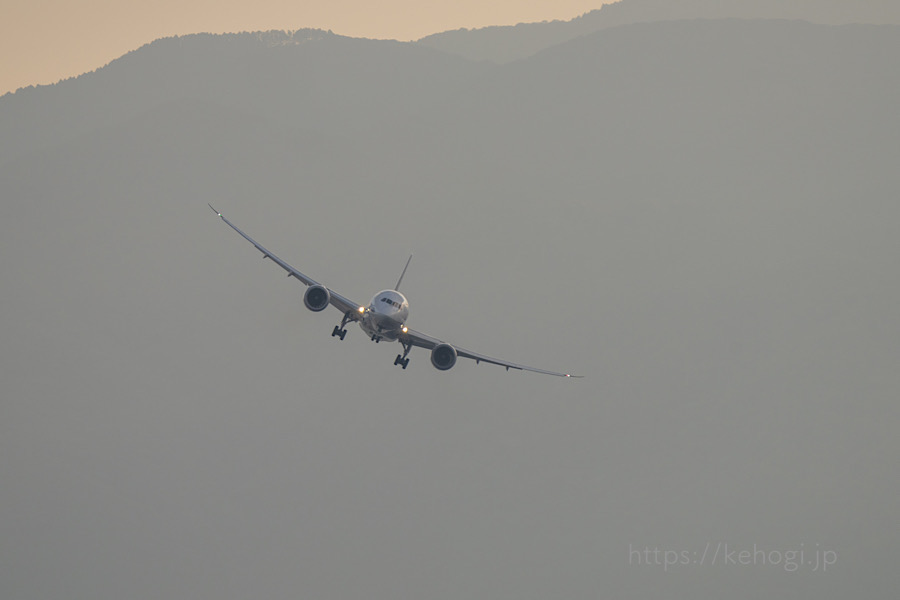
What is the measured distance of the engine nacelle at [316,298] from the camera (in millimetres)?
67438

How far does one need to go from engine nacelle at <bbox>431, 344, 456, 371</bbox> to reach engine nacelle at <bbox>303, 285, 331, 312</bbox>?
8515 millimetres

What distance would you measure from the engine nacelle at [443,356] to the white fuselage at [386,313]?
10.5ft

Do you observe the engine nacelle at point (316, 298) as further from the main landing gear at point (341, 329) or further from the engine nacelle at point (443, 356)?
the engine nacelle at point (443, 356)

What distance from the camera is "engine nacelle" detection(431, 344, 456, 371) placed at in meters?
70.5

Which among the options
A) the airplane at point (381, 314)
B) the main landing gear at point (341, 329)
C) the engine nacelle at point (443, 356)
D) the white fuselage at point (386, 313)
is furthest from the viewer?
the main landing gear at point (341, 329)

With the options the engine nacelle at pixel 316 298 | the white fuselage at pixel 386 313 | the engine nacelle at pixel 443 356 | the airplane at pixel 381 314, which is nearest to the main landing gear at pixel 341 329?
Result: the airplane at pixel 381 314

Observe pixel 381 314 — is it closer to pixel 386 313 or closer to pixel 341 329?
pixel 386 313

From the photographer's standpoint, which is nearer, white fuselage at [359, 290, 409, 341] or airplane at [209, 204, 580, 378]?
white fuselage at [359, 290, 409, 341]

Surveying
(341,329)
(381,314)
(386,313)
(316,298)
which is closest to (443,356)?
(386,313)

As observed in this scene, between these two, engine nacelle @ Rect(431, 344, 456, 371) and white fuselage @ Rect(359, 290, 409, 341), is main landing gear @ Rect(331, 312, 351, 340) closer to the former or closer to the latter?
white fuselage @ Rect(359, 290, 409, 341)

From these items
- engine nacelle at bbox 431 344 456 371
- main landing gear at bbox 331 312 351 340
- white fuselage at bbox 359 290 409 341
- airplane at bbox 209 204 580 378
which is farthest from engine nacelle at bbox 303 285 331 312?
engine nacelle at bbox 431 344 456 371

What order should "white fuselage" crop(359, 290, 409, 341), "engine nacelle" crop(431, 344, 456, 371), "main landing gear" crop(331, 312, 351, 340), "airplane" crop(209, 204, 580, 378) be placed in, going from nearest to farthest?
"white fuselage" crop(359, 290, 409, 341), "airplane" crop(209, 204, 580, 378), "engine nacelle" crop(431, 344, 456, 371), "main landing gear" crop(331, 312, 351, 340)

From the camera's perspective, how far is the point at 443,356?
233 feet

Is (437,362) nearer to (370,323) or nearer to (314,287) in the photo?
(370,323)
